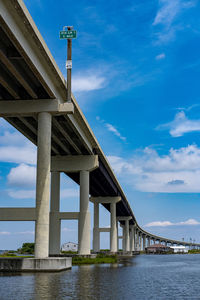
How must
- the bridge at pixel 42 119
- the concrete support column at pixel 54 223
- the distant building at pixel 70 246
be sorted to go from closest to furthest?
1. the bridge at pixel 42 119
2. the concrete support column at pixel 54 223
3. the distant building at pixel 70 246

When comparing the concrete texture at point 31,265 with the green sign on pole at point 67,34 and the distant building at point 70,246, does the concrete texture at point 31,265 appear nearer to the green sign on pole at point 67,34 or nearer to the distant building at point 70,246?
the green sign on pole at point 67,34

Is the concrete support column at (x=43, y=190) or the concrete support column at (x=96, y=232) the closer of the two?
the concrete support column at (x=43, y=190)

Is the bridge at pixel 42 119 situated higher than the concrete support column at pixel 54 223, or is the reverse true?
the bridge at pixel 42 119

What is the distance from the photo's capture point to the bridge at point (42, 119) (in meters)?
28.1

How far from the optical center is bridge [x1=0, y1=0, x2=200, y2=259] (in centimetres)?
2814

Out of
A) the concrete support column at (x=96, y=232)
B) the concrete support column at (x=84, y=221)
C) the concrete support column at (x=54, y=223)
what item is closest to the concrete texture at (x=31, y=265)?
the concrete support column at (x=84, y=221)

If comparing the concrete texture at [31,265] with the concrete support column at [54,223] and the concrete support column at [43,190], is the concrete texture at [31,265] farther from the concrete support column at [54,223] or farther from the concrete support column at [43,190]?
the concrete support column at [54,223]

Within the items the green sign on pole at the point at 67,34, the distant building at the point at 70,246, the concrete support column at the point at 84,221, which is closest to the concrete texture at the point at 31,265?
the green sign on pole at the point at 67,34

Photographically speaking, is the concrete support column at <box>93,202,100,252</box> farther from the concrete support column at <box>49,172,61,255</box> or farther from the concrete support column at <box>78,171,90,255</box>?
the concrete support column at <box>49,172,61,255</box>

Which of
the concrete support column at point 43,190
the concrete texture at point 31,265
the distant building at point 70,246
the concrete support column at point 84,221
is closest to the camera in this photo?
the concrete texture at point 31,265

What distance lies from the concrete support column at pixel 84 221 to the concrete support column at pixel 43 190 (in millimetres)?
22216

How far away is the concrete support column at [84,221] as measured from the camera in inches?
2239

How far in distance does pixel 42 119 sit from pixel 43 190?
6357 mm

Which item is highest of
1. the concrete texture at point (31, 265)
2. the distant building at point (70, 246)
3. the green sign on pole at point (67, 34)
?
the green sign on pole at point (67, 34)
